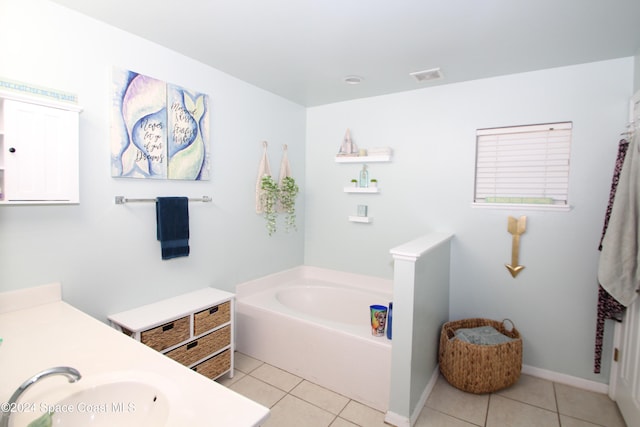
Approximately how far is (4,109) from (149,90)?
0.85 meters

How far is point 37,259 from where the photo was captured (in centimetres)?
171

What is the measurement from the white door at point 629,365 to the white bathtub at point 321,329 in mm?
1417

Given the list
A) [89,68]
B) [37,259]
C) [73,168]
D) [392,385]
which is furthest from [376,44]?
[37,259]

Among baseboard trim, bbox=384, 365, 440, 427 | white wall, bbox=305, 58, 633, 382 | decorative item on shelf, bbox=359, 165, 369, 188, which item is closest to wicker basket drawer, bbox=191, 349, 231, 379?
baseboard trim, bbox=384, 365, 440, 427

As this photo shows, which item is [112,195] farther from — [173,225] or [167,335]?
[167,335]

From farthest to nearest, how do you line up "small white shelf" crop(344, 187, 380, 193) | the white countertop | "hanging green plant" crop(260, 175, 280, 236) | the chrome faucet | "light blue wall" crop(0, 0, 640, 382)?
"small white shelf" crop(344, 187, 380, 193), "hanging green plant" crop(260, 175, 280, 236), "light blue wall" crop(0, 0, 640, 382), the white countertop, the chrome faucet

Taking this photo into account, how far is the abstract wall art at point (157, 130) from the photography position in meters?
2.01

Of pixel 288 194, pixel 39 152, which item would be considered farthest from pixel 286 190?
pixel 39 152

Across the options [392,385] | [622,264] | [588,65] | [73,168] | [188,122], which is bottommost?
[392,385]

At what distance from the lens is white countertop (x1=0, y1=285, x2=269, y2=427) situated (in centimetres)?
91

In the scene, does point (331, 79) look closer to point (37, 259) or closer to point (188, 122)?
point (188, 122)

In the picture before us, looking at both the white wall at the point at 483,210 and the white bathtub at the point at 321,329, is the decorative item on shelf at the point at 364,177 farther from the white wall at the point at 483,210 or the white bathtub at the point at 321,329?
the white bathtub at the point at 321,329

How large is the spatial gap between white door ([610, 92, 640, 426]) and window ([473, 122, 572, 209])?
0.46m

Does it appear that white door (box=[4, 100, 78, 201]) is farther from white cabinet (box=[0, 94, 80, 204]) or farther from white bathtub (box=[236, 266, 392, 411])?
white bathtub (box=[236, 266, 392, 411])
